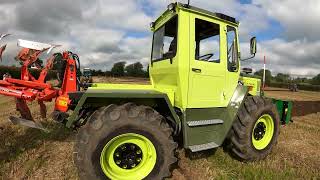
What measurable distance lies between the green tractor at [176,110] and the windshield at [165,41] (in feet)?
0.06

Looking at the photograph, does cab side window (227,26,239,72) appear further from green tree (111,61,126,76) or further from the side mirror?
green tree (111,61,126,76)

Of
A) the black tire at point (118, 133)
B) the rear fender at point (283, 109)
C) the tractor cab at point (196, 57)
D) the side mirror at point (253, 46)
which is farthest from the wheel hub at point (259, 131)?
the black tire at point (118, 133)

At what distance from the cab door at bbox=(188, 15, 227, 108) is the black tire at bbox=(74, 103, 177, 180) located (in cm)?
90

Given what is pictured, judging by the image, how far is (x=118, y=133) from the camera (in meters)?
4.71

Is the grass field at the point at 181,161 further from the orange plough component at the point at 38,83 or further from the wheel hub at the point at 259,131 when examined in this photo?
the orange plough component at the point at 38,83

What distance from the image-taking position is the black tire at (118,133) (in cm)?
458

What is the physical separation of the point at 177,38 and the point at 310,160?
367 centimetres

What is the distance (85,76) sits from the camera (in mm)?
6996

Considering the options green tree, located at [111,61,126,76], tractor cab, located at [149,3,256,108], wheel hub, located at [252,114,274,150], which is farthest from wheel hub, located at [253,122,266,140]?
green tree, located at [111,61,126,76]

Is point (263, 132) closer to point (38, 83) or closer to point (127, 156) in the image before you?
point (127, 156)

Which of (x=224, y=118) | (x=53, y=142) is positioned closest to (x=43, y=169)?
(x=53, y=142)

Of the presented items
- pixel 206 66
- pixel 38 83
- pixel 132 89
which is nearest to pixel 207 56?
pixel 206 66

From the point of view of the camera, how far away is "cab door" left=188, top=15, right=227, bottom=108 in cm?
546

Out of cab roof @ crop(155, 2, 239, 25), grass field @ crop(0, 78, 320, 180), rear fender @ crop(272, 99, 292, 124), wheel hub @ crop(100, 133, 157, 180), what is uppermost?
cab roof @ crop(155, 2, 239, 25)
